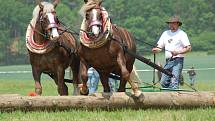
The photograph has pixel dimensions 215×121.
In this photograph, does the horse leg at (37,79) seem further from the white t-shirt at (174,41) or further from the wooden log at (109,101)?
the white t-shirt at (174,41)

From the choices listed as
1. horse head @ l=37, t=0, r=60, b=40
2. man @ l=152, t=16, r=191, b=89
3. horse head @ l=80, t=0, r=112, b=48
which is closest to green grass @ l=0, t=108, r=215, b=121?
horse head @ l=80, t=0, r=112, b=48

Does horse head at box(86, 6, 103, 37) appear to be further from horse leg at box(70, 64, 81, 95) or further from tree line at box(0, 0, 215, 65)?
tree line at box(0, 0, 215, 65)

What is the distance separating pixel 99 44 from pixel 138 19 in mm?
90186

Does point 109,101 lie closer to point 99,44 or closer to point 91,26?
point 99,44

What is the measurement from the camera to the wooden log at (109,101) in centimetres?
884

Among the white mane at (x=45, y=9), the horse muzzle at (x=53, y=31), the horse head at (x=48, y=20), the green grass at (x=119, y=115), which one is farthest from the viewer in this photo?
the white mane at (x=45, y=9)

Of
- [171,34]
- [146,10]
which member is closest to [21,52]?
[146,10]

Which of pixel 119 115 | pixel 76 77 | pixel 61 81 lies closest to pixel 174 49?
pixel 76 77

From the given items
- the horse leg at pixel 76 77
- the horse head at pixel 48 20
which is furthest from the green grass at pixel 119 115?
the horse leg at pixel 76 77

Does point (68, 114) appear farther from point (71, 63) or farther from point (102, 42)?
point (71, 63)

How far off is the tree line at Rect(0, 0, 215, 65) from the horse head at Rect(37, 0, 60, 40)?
238ft

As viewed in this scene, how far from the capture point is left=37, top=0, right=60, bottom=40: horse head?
9.41m

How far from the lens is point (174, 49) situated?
11258mm

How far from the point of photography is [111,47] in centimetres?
917
